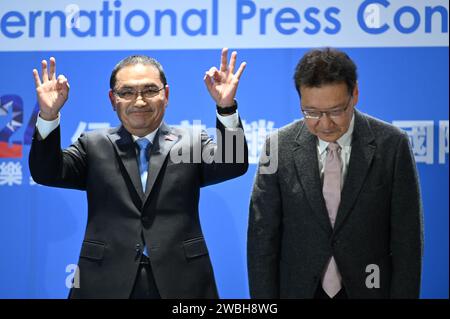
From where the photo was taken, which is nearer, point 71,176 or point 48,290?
point 71,176

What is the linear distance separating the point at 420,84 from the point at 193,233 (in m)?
1.70

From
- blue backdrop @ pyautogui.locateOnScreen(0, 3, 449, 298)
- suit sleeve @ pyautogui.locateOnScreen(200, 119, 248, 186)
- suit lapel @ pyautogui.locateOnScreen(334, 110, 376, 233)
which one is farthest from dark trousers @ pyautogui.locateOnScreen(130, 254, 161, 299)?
blue backdrop @ pyautogui.locateOnScreen(0, 3, 449, 298)

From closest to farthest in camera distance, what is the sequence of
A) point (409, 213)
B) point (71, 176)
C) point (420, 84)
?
1. point (409, 213)
2. point (71, 176)
3. point (420, 84)

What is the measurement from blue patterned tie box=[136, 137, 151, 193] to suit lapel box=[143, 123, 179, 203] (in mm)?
33

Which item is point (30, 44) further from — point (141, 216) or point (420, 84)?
point (420, 84)

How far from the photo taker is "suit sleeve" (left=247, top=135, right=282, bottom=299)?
275cm

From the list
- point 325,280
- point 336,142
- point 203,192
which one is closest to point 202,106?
point 203,192

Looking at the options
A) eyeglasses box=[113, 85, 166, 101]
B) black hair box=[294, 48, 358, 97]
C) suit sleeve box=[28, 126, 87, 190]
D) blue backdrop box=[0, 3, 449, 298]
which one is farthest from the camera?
blue backdrop box=[0, 3, 449, 298]

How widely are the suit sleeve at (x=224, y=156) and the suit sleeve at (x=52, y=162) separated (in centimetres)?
56

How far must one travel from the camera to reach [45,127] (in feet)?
9.21

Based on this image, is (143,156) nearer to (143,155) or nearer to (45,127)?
(143,155)

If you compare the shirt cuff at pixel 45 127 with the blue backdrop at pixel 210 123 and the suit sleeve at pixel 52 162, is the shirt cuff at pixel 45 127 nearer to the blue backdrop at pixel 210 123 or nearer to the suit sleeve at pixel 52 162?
the suit sleeve at pixel 52 162

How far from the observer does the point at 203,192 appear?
3953 millimetres

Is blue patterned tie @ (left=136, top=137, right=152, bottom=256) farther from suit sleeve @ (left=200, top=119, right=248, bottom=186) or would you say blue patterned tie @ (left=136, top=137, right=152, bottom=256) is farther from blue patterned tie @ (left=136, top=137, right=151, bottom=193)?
suit sleeve @ (left=200, top=119, right=248, bottom=186)
